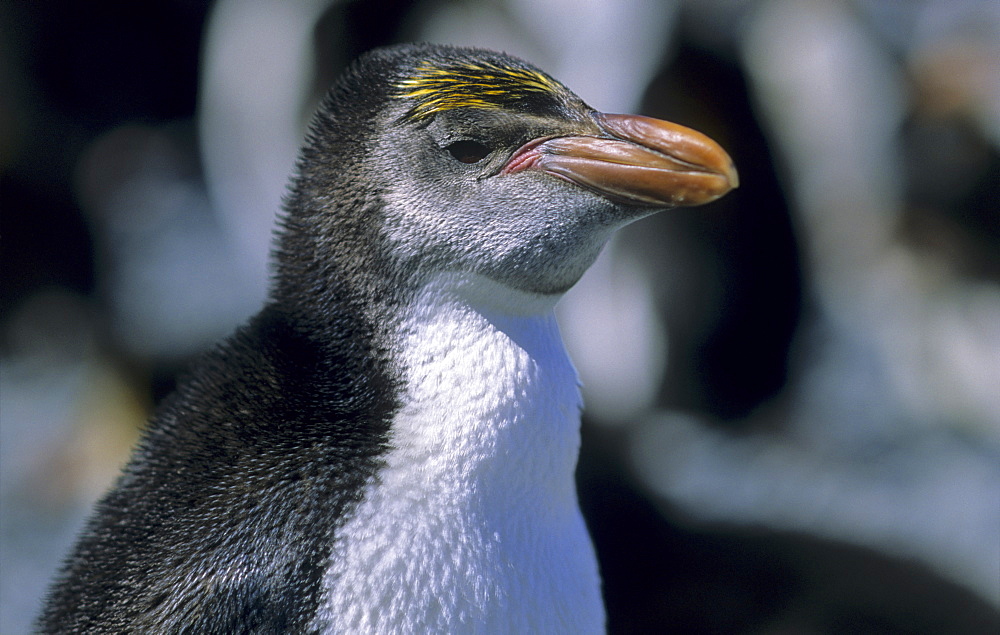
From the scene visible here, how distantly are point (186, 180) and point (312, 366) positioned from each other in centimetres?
185

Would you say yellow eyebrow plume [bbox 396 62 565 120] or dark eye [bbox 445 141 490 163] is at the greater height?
yellow eyebrow plume [bbox 396 62 565 120]

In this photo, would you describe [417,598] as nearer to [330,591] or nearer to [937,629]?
[330,591]

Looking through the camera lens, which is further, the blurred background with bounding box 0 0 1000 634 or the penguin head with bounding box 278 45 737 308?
the blurred background with bounding box 0 0 1000 634

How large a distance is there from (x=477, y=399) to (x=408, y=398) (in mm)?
44

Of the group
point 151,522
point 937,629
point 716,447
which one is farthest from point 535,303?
point 716,447

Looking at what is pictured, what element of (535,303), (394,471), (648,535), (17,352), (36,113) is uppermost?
(535,303)

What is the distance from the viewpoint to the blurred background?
1831 mm

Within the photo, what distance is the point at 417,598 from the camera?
24.2 inches

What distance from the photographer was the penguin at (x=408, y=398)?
0.61m

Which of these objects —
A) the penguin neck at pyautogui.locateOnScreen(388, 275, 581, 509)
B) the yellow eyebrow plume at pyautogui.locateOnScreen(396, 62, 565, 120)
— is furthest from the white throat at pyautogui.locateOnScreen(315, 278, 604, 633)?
the yellow eyebrow plume at pyautogui.locateOnScreen(396, 62, 565, 120)

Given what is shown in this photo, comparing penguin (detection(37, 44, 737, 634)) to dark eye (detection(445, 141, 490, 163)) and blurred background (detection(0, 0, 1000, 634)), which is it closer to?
dark eye (detection(445, 141, 490, 163))

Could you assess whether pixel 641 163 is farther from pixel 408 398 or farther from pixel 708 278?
pixel 708 278

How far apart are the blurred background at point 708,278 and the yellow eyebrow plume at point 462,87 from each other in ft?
3.93

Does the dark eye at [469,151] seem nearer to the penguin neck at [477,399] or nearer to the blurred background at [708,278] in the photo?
the penguin neck at [477,399]
